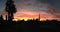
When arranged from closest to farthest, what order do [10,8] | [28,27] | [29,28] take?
[29,28] → [28,27] → [10,8]

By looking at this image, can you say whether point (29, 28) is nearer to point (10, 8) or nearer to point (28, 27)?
point (28, 27)

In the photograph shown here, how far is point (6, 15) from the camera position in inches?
2232

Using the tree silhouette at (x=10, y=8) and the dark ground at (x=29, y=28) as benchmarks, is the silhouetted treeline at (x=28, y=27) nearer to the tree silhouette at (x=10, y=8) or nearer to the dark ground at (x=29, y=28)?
the dark ground at (x=29, y=28)

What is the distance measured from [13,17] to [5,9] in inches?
191

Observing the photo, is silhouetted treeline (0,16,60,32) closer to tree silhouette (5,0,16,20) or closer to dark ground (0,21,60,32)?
dark ground (0,21,60,32)

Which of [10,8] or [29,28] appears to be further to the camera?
[10,8]

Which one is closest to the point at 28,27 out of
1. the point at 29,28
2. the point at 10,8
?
the point at 29,28

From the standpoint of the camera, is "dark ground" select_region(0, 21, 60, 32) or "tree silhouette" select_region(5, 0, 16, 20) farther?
"tree silhouette" select_region(5, 0, 16, 20)

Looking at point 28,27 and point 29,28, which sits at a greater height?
point 28,27

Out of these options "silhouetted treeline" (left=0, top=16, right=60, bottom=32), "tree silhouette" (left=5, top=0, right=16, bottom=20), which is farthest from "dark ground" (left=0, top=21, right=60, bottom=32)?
"tree silhouette" (left=5, top=0, right=16, bottom=20)

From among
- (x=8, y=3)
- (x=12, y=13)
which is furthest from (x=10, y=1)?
(x=12, y=13)

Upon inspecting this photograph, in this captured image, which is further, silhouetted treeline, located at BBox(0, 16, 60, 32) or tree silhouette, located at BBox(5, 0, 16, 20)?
tree silhouette, located at BBox(5, 0, 16, 20)

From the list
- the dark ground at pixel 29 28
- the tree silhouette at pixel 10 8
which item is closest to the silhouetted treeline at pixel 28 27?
the dark ground at pixel 29 28

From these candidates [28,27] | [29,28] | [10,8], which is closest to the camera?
[29,28]
